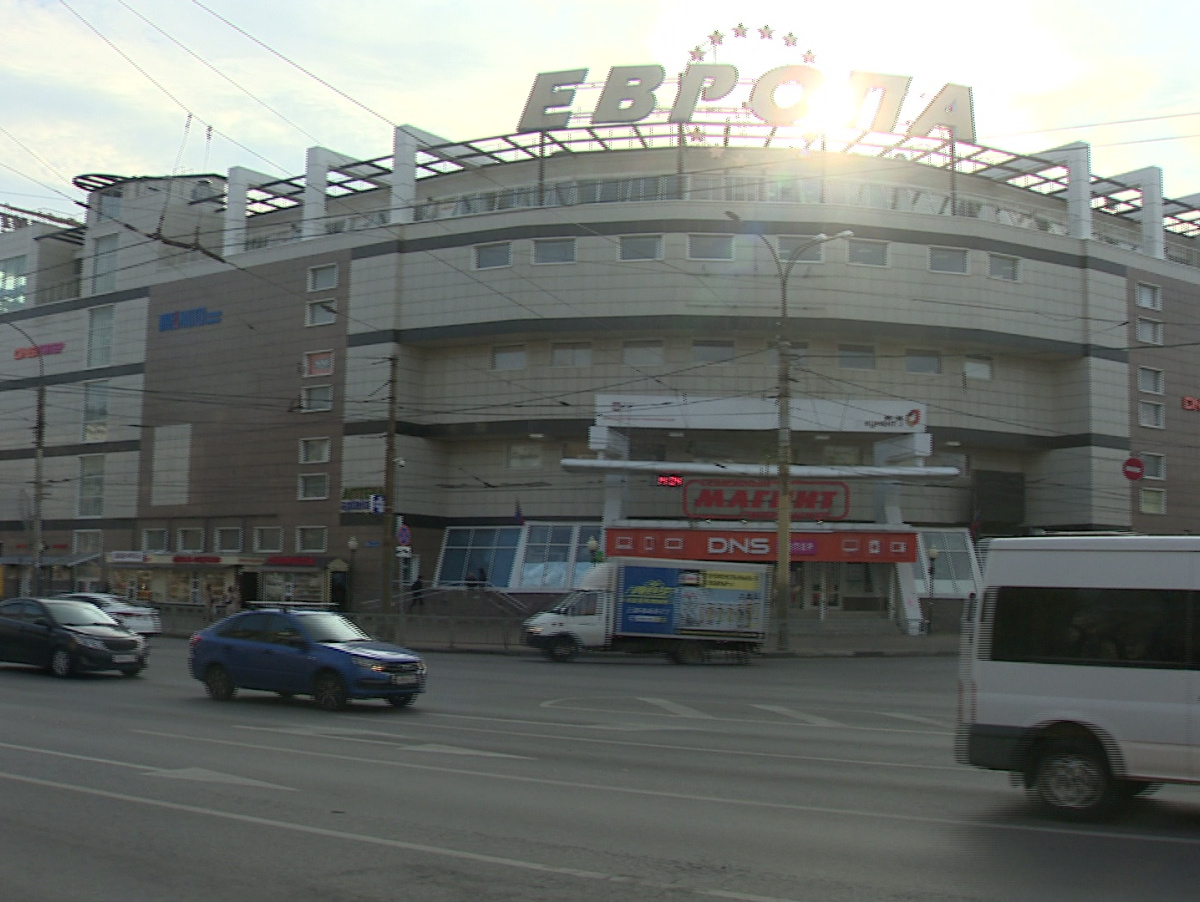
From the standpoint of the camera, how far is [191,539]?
54500 mm

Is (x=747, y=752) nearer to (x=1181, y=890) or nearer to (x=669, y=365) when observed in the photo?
(x=1181, y=890)

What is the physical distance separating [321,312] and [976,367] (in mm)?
27749

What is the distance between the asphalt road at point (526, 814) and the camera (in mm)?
7258

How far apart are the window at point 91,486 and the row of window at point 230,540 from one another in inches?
172

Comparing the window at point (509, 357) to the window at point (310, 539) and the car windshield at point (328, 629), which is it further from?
the car windshield at point (328, 629)

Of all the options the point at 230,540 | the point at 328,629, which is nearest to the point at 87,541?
the point at 230,540

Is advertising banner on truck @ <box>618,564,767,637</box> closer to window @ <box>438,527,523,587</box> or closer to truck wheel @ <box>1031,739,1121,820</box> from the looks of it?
window @ <box>438,527,523,587</box>

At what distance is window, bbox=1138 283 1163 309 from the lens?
164 feet

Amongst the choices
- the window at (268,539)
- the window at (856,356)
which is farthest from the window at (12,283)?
the window at (856,356)

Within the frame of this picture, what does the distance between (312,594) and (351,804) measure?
134 feet

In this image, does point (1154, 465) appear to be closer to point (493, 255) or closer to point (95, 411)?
point (493, 255)

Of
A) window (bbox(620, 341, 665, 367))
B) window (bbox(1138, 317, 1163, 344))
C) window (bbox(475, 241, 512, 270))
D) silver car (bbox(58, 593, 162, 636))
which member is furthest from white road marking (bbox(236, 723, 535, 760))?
window (bbox(1138, 317, 1163, 344))

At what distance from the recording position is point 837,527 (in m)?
41.9

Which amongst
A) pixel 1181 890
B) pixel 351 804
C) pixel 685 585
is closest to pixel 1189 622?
pixel 1181 890
